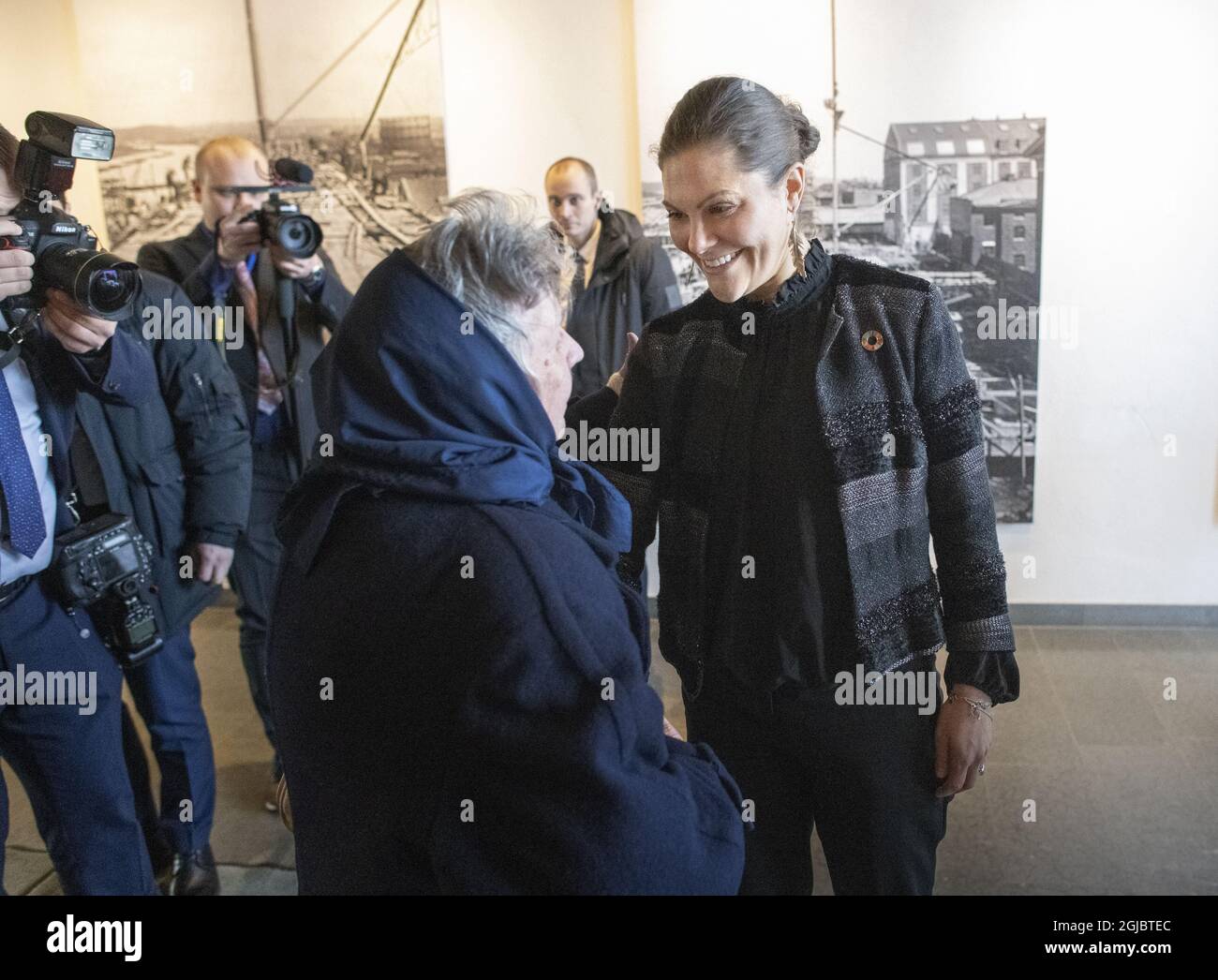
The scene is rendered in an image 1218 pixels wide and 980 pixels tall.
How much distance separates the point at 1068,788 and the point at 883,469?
6.01ft

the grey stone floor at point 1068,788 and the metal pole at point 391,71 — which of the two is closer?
the grey stone floor at point 1068,788

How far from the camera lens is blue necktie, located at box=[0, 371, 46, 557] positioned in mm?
1717

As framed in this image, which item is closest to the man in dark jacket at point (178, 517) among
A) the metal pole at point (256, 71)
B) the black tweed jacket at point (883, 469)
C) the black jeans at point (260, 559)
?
the black jeans at point (260, 559)

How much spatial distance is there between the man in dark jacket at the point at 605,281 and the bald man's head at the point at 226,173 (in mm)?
942

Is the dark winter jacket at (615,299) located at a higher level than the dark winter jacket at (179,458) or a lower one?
higher

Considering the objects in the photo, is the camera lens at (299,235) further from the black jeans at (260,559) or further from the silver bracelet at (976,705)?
the silver bracelet at (976,705)

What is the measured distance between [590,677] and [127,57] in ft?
13.0

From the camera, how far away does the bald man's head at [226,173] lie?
2904 millimetres

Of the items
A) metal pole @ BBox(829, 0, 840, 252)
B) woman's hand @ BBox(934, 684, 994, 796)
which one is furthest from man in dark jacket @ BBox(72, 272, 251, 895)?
metal pole @ BBox(829, 0, 840, 252)

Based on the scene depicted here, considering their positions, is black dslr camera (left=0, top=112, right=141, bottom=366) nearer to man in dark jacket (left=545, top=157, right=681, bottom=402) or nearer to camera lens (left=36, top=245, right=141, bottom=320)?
camera lens (left=36, top=245, right=141, bottom=320)

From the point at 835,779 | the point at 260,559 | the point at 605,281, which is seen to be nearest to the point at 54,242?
the point at 260,559

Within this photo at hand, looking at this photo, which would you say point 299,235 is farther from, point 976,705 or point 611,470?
point 976,705

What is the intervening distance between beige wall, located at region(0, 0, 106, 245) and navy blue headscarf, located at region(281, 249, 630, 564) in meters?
3.66
